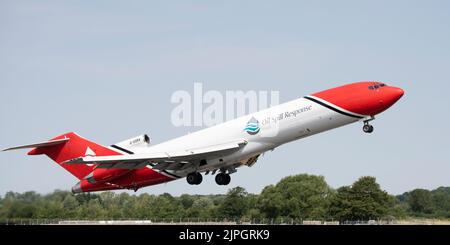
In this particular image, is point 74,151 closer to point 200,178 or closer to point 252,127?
point 200,178

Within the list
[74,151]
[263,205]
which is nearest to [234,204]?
[263,205]

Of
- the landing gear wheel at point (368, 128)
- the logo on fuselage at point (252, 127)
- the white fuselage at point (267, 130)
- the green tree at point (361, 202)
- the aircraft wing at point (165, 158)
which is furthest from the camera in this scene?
the green tree at point (361, 202)

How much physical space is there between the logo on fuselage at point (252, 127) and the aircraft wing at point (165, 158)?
83 cm

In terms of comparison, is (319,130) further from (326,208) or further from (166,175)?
(326,208)

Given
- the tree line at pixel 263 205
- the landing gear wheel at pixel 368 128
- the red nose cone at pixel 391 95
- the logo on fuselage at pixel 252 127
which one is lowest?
the tree line at pixel 263 205

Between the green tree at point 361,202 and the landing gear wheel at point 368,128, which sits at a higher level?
the landing gear wheel at point 368,128

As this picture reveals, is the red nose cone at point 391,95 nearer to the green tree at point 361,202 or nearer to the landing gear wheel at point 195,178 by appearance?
the landing gear wheel at point 195,178

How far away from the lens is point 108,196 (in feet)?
237

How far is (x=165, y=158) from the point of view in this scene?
2436 inches

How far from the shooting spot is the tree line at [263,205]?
68375 millimetres

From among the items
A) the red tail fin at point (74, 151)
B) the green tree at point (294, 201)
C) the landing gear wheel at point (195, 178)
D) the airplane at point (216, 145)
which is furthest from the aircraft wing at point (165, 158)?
the green tree at point (294, 201)

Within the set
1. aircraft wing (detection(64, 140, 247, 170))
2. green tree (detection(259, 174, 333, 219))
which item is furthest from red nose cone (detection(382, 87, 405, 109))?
green tree (detection(259, 174, 333, 219))
